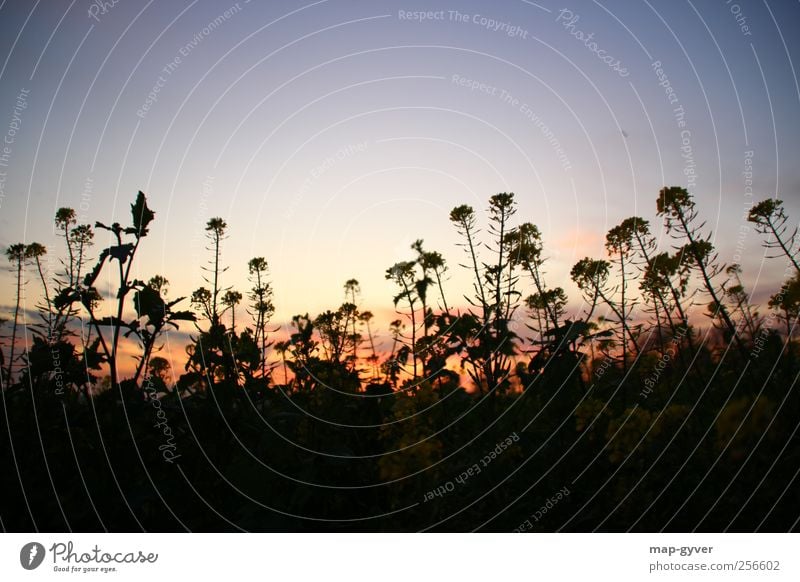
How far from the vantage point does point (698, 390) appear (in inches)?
111

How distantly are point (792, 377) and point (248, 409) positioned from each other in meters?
2.95

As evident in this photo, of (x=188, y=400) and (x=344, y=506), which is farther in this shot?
(x=188, y=400)

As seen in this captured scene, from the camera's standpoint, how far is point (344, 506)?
8.61 ft

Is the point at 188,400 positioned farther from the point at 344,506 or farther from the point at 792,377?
the point at 792,377

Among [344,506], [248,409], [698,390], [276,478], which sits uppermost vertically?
[248,409]

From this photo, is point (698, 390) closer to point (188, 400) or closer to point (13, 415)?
point (188, 400)

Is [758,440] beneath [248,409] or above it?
beneath
